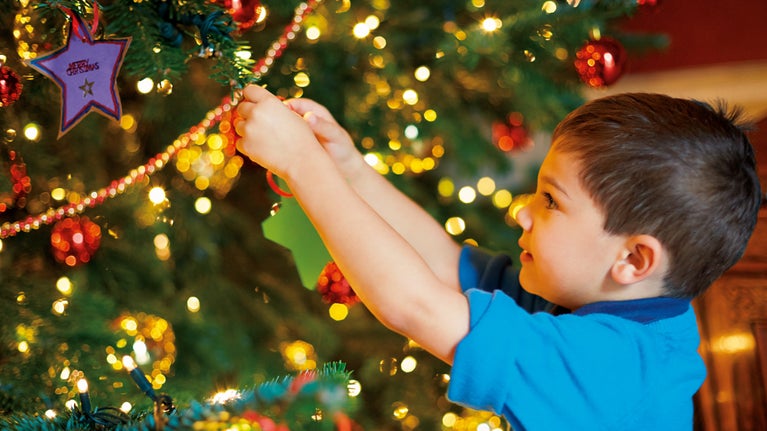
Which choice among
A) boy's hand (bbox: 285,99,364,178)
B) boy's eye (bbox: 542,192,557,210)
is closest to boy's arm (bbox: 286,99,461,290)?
boy's hand (bbox: 285,99,364,178)

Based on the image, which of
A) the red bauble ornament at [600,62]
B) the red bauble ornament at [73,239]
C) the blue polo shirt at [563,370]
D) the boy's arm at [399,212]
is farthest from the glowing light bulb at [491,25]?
the red bauble ornament at [73,239]

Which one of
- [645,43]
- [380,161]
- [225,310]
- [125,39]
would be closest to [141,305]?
[225,310]

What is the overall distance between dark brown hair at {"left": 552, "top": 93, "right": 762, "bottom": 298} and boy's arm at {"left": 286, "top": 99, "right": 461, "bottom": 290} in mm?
241

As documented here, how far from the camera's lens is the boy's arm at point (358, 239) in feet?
2.22

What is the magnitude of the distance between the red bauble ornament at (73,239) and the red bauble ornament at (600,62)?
0.70 metres

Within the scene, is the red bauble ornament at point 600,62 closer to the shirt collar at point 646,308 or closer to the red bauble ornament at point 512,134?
the red bauble ornament at point 512,134

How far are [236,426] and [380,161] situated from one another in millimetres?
749

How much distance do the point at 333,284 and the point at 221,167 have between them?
1.15 ft

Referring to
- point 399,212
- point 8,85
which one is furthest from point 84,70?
point 399,212

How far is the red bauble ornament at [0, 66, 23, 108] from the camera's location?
0.73m

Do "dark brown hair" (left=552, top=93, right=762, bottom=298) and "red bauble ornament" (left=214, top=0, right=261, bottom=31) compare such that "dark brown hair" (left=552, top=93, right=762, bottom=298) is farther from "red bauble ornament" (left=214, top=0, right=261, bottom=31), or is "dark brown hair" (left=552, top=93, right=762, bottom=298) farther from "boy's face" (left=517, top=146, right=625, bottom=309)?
"red bauble ornament" (left=214, top=0, right=261, bottom=31)

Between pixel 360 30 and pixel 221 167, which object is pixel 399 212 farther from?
pixel 221 167

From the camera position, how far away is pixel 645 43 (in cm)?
131

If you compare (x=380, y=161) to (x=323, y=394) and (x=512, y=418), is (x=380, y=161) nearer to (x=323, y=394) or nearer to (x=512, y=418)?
(x=512, y=418)
